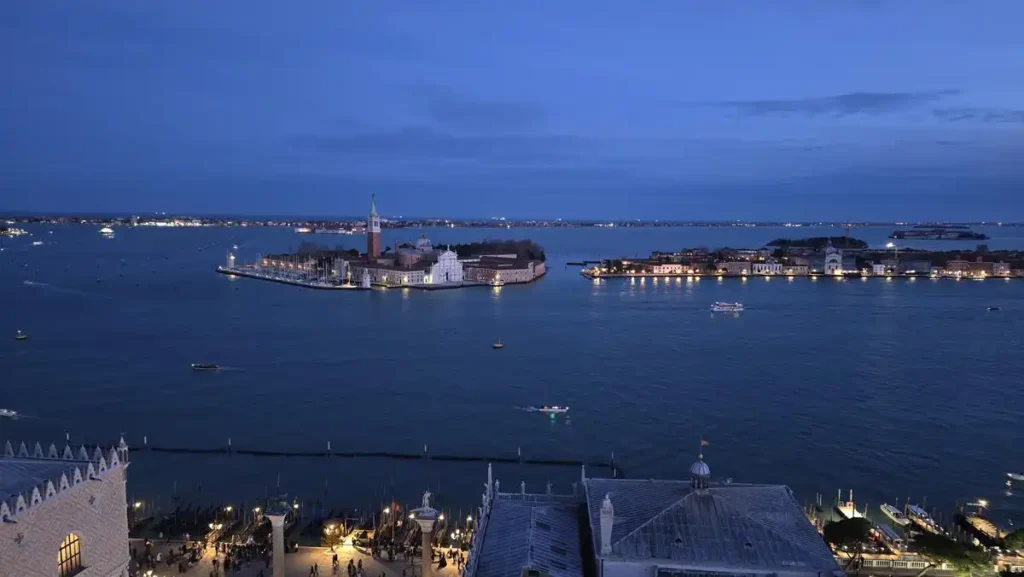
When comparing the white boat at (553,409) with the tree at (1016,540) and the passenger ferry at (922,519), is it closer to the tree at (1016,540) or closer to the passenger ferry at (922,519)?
the passenger ferry at (922,519)

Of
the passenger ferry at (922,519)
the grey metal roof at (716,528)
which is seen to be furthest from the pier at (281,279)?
the grey metal roof at (716,528)

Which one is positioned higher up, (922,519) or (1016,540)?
(1016,540)

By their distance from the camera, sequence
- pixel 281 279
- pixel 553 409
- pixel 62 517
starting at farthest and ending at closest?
pixel 281 279 → pixel 553 409 → pixel 62 517

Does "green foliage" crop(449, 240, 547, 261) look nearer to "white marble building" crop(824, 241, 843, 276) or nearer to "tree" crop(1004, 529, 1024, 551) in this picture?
"white marble building" crop(824, 241, 843, 276)

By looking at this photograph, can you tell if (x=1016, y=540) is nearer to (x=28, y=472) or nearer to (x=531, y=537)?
(x=531, y=537)

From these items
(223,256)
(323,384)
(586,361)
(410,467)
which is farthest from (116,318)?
(223,256)

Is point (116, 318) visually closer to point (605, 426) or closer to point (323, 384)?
point (323, 384)

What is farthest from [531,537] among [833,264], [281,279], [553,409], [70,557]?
[833,264]
